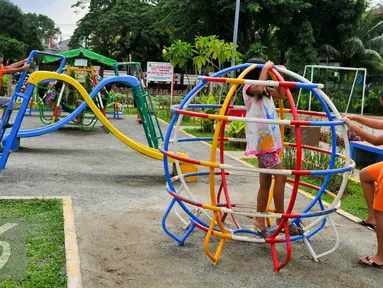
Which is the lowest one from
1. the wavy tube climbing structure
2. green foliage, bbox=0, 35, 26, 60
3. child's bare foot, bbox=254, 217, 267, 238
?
child's bare foot, bbox=254, 217, 267, 238

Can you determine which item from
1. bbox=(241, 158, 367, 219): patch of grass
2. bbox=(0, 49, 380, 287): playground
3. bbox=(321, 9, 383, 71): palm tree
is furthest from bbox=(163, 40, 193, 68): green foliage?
bbox=(321, 9, 383, 71): palm tree

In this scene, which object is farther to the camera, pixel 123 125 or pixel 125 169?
pixel 123 125

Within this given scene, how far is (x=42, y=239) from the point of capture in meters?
3.84

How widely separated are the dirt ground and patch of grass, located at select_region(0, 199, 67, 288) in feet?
0.59

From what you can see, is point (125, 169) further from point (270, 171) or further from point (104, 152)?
point (270, 171)

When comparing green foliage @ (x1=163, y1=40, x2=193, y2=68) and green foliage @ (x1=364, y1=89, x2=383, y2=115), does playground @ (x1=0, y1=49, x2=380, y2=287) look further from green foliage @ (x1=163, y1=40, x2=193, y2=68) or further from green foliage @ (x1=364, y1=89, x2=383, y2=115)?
green foliage @ (x1=364, y1=89, x2=383, y2=115)

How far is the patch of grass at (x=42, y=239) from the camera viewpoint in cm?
312

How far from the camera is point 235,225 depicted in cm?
462

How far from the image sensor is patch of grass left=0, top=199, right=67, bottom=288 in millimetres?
3119

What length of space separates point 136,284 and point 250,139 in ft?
4.75

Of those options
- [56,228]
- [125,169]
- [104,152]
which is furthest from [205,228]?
A: [104,152]

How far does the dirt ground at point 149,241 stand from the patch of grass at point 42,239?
181 millimetres

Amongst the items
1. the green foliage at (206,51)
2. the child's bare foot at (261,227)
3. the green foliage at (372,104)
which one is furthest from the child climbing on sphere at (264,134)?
the green foliage at (372,104)

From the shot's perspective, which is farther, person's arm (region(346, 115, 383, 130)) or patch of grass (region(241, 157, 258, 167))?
patch of grass (region(241, 157, 258, 167))
